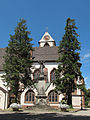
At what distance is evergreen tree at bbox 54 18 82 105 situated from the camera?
22.7m

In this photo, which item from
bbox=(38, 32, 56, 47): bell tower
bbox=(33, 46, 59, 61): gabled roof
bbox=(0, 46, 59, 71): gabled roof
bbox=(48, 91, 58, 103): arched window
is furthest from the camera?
bbox=(38, 32, 56, 47): bell tower

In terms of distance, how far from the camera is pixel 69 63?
23281mm

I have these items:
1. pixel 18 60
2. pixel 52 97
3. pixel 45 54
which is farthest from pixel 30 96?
pixel 18 60

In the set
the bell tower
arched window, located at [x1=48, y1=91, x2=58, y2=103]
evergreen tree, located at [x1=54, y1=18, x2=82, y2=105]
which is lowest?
arched window, located at [x1=48, y1=91, x2=58, y2=103]

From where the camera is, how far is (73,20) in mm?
25875

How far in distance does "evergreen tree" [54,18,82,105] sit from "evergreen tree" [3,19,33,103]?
5.03 meters

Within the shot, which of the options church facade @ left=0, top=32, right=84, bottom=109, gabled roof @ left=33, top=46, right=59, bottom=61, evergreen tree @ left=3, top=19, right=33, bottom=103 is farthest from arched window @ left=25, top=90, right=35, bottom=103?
evergreen tree @ left=3, top=19, right=33, bottom=103

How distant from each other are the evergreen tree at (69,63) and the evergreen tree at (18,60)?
503cm

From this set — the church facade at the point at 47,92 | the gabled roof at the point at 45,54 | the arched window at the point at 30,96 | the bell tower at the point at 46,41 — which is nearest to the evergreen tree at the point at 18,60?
the church facade at the point at 47,92

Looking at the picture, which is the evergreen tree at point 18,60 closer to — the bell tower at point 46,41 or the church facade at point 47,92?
the church facade at point 47,92

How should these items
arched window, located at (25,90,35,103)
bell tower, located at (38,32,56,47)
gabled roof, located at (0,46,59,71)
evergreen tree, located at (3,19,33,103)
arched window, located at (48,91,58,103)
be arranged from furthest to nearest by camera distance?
bell tower, located at (38,32,56,47)
gabled roof, located at (0,46,59,71)
arched window, located at (25,90,35,103)
arched window, located at (48,91,58,103)
evergreen tree, located at (3,19,33,103)

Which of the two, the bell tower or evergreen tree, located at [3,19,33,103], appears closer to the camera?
evergreen tree, located at [3,19,33,103]

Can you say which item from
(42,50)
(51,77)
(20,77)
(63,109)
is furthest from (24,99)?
(63,109)

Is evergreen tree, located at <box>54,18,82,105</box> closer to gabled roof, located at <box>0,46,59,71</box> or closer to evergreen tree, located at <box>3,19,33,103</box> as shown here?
evergreen tree, located at <box>3,19,33,103</box>
